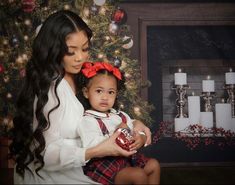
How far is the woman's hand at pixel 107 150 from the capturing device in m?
1.73

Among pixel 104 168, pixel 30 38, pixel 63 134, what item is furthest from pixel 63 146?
pixel 30 38

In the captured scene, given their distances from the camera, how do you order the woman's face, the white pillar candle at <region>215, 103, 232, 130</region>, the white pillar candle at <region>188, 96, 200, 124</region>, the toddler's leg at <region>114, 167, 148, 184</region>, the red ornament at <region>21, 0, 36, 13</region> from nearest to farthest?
the toddler's leg at <region>114, 167, 148, 184</region>, the woman's face, the red ornament at <region>21, 0, 36, 13</region>, the white pillar candle at <region>215, 103, 232, 130</region>, the white pillar candle at <region>188, 96, 200, 124</region>

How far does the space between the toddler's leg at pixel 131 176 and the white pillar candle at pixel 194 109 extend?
5.82 feet

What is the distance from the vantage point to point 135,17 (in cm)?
349

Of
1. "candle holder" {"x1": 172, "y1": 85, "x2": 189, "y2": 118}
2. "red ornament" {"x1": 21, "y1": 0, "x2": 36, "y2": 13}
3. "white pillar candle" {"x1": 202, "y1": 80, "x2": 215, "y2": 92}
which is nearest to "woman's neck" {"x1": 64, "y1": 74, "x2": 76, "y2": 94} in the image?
"red ornament" {"x1": 21, "y1": 0, "x2": 36, "y2": 13}

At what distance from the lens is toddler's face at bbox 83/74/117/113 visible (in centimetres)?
198

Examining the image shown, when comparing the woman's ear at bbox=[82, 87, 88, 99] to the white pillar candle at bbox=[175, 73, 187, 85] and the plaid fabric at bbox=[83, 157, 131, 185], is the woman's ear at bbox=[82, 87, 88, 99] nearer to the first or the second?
the plaid fabric at bbox=[83, 157, 131, 185]

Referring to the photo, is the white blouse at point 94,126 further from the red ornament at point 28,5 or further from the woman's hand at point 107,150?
the red ornament at point 28,5

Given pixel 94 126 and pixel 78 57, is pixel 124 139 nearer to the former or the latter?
pixel 94 126

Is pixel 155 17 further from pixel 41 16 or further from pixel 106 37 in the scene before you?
pixel 41 16

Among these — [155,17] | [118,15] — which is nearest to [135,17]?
[155,17]

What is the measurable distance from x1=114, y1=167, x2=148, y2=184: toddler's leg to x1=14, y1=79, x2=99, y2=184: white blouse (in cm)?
14

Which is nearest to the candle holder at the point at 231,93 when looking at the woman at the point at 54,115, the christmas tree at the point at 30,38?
the christmas tree at the point at 30,38

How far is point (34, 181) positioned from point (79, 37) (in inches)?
27.5
